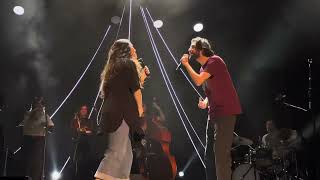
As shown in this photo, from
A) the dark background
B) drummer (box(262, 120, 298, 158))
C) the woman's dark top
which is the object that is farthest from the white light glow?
the woman's dark top

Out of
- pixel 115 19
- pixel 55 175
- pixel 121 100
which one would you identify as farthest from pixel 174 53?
pixel 121 100

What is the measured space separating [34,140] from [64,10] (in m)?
3.55

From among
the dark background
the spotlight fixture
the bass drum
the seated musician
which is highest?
the spotlight fixture

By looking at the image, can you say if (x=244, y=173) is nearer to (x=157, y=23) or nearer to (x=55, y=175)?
(x=157, y=23)

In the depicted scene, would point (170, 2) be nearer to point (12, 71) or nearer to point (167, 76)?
point (167, 76)

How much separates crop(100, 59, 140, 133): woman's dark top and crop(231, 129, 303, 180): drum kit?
12.1 ft

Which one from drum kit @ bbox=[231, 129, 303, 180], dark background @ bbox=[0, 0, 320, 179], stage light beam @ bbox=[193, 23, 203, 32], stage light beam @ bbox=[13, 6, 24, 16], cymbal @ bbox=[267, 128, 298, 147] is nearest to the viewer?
drum kit @ bbox=[231, 129, 303, 180]

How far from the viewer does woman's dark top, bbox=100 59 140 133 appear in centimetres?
457

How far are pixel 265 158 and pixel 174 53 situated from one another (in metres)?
4.28

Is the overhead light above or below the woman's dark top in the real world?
above

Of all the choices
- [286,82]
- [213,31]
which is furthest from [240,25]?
[286,82]

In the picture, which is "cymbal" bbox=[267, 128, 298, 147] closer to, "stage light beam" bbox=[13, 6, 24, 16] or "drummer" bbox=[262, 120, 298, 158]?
"drummer" bbox=[262, 120, 298, 158]

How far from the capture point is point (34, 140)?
28.9 feet

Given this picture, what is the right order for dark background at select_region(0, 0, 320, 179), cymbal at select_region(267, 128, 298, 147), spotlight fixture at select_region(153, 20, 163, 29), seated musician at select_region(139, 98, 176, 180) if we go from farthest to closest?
spotlight fixture at select_region(153, 20, 163, 29) → dark background at select_region(0, 0, 320, 179) → cymbal at select_region(267, 128, 298, 147) → seated musician at select_region(139, 98, 176, 180)
